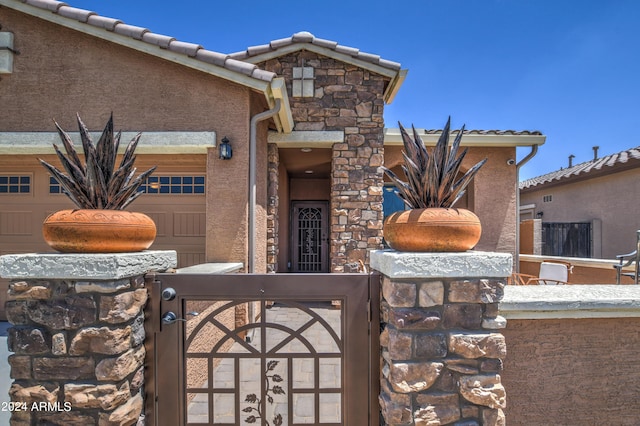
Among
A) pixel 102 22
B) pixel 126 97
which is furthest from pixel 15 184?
pixel 102 22

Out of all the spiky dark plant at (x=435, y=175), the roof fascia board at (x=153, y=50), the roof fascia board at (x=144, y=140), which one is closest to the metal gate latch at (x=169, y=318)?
the spiky dark plant at (x=435, y=175)

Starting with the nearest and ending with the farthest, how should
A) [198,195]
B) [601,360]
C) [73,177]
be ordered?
1. [73,177]
2. [601,360]
3. [198,195]

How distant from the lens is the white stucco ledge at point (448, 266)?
171 cm

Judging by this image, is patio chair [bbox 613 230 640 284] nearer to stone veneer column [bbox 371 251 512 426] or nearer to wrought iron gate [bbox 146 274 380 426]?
stone veneer column [bbox 371 251 512 426]

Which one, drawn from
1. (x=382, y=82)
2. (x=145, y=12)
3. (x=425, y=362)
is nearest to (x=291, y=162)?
(x=382, y=82)

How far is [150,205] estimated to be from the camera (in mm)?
4805

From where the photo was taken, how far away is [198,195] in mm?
4797

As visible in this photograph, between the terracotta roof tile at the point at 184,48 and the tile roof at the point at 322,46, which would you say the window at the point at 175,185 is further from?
the tile roof at the point at 322,46

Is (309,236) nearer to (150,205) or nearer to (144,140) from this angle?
(150,205)

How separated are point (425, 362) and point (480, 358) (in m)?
0.31

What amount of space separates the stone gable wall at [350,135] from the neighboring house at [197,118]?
19 millimetres

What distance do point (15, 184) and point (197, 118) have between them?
3256mm

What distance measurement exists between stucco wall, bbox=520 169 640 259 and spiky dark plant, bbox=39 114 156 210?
34.1ft

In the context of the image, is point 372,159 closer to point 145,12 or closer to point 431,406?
point 431,406
